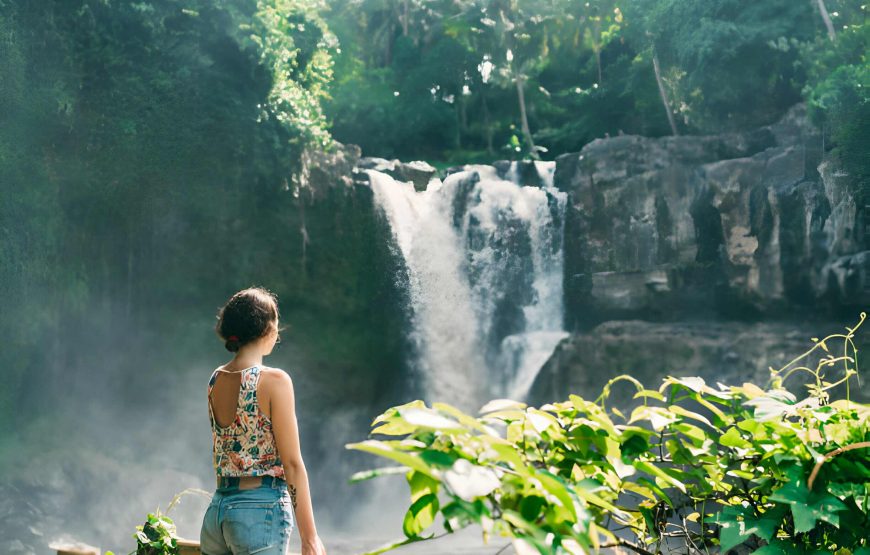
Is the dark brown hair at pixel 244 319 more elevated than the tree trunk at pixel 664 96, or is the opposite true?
the tree trunk at pixel 664 96

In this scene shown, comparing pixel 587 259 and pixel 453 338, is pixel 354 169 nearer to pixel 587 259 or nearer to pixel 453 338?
pixel 453 338

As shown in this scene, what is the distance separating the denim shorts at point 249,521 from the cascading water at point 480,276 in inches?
402

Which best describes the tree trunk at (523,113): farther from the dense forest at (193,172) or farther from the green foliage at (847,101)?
the green foliage at (847,101)

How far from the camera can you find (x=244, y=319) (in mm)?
2404

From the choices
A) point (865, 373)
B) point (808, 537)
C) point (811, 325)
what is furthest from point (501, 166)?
point (808, 537)

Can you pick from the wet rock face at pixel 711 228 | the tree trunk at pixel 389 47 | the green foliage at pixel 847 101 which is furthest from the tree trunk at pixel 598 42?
the green foliage at pixel 847 101

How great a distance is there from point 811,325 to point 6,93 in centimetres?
1138

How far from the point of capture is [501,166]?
44.5ft

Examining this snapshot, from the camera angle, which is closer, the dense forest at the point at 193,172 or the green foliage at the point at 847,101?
the dense forest at the point at 193,172

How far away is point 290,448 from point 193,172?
31.3 ft

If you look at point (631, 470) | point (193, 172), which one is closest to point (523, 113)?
point (193, 172)

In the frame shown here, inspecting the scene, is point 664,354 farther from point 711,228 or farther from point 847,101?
point 847,101

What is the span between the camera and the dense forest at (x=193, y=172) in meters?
10.5

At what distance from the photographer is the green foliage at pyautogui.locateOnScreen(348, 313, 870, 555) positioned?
73 cm
